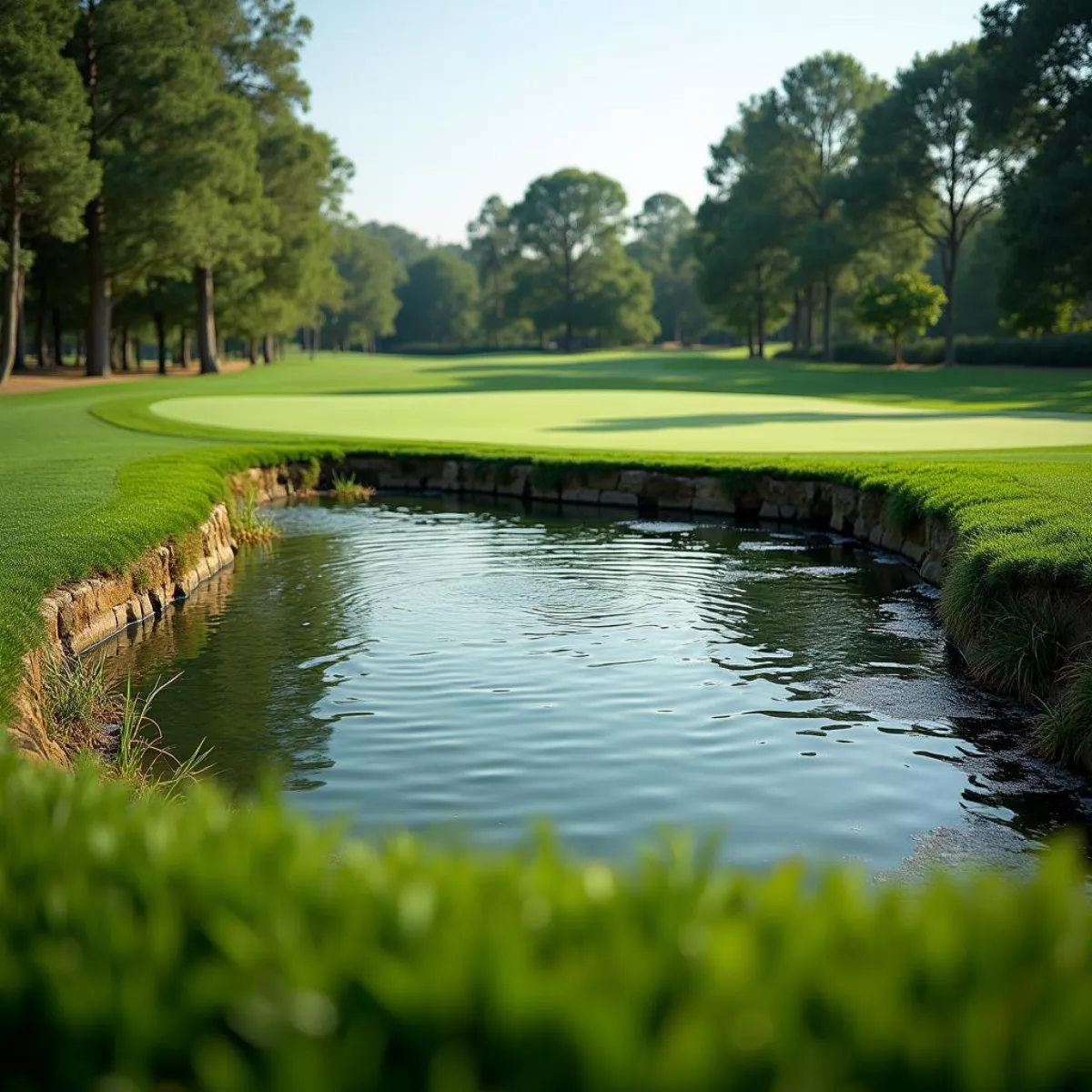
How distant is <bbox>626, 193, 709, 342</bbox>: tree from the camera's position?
333 feet

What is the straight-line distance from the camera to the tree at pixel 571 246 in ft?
292

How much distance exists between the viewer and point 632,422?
1051 inches

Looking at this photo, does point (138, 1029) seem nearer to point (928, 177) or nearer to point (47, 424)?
point (47, 424)

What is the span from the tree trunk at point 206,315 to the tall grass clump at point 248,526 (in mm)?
33553

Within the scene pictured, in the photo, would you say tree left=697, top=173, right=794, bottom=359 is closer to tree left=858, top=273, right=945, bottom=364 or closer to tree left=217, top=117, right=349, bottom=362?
tree left=858, top=273, right=945, bottom=364

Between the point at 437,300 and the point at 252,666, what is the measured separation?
110 metres

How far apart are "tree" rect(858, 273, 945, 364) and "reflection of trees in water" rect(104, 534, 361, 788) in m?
44.6

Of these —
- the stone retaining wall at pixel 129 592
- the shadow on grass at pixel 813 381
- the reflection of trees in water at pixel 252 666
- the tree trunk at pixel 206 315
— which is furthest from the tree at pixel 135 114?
the reflection of trees in water at pixel 252 666

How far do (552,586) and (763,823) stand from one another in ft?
19.3

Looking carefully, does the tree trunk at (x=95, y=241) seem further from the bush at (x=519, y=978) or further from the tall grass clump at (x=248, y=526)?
the bush at (x=519, y=978)

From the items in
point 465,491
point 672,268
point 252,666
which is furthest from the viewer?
point 672,268

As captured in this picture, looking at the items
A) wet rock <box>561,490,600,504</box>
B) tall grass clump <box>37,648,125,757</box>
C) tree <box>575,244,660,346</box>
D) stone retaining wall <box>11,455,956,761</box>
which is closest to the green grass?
stone retaining wall <box>11,455,956,761</box>

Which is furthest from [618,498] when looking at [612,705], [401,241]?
[401,241]

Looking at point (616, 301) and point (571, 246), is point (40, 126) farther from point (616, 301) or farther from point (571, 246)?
point (571, 246)
